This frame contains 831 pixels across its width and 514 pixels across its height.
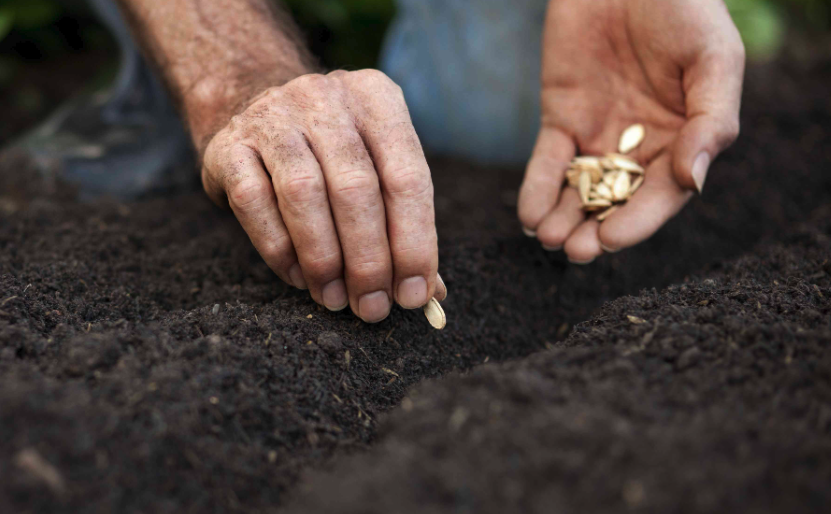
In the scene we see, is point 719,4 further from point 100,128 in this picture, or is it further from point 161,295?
point 100,128

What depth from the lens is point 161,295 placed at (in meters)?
1.51

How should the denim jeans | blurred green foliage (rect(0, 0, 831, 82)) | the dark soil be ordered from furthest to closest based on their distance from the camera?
1. blurred green foliage (rect(0, 0, 831, 82))
2. the denim jeans
3. the dark soil

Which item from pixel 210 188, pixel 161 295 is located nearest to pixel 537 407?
pixel 210 188

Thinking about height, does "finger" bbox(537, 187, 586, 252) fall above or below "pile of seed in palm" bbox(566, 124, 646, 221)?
below

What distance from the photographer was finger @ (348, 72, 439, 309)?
3.84ft

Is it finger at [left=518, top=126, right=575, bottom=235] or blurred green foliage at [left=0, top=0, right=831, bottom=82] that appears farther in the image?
blurred green foliage at [left=0, top=0, right=831, bottom=82]

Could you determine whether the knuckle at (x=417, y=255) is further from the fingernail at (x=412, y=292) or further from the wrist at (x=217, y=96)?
the wrist at (x=217, y=96)

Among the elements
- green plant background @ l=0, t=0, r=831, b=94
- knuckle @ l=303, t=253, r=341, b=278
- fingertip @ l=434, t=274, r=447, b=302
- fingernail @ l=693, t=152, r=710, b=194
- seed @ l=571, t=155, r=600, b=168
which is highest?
knuckle @ l=303, t=253, r=341, b=278

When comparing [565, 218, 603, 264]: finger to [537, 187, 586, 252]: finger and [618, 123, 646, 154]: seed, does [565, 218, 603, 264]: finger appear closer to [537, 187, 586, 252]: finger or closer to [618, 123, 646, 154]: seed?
[537, 187, 586, 252]: finger

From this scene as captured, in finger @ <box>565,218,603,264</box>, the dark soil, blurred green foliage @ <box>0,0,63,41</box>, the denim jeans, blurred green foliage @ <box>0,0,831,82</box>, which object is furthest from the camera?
blurred green foliage @ <box>0,0,831,82</box>

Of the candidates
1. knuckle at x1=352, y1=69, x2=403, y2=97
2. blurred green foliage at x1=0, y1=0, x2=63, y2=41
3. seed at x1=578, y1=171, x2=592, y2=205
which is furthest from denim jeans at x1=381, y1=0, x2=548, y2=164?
blurred green foliage at x1=0, y1=0, x2=63, y2=41

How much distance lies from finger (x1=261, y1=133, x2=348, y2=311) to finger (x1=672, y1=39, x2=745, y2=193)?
3.34ft

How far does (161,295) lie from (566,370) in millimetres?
1059

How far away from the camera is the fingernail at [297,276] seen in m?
1.31
